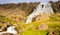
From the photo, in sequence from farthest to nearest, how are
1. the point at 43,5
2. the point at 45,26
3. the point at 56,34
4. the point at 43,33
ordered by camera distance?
the point at 43,5, the point at 45,26, the point at 43,33, the point at 56,34

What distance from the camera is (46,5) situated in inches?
4646

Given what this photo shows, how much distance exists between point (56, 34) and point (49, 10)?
78847mm

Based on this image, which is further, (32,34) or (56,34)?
(32,34)

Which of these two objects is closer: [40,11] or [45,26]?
[45,26]

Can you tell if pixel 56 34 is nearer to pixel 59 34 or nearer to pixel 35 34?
pixel 59 34

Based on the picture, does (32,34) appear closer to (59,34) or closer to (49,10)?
(59,34)

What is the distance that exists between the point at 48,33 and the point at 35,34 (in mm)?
3235

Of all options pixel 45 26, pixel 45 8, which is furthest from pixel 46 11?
pixel 45 26

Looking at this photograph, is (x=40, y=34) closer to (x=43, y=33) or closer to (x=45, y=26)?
(x=43, y=33)

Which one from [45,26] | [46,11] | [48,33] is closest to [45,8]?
[46,11]

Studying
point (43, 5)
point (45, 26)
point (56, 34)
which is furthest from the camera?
point (43, 5)

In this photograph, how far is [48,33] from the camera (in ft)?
154

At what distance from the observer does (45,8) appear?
392 ft

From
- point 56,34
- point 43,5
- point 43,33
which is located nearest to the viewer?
point 56,34
